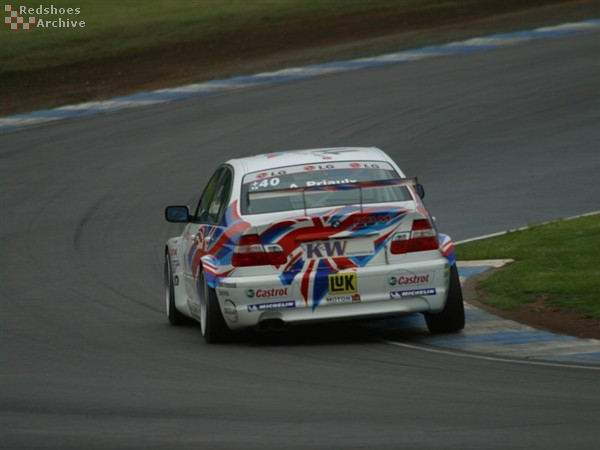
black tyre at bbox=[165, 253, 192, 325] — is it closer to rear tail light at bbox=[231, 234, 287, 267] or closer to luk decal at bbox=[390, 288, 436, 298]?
rear tail light at bbox=[231, 234, 287, 267]

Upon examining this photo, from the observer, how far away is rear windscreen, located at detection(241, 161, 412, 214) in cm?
1035

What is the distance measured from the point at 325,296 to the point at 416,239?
79 cm

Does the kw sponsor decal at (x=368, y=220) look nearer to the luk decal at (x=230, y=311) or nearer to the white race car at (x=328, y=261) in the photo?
the white race car at (x=328, y=261)

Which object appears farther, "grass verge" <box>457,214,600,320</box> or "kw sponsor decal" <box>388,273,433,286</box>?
"grass verge" <box>457,214,600,320</box>

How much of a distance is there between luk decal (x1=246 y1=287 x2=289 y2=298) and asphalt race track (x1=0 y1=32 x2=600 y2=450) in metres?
0.42

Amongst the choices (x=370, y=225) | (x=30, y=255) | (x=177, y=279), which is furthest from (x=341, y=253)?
(x=30, y=255)

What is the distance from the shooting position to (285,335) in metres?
11.0

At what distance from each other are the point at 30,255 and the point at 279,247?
23.1 feet

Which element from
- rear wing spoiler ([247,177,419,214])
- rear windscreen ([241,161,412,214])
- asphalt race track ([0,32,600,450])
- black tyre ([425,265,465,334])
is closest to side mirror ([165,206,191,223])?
rear windscreen ([241,161,412,214])

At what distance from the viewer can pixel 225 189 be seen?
11102 millimetres

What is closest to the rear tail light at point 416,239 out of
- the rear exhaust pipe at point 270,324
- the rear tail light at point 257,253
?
the rear tail light at point 257,253

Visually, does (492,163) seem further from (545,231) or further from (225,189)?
(225,189)

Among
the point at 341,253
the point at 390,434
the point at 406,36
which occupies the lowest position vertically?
the point at 390,434

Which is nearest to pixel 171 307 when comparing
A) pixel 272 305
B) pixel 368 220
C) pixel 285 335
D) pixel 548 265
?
pixel 285 335
